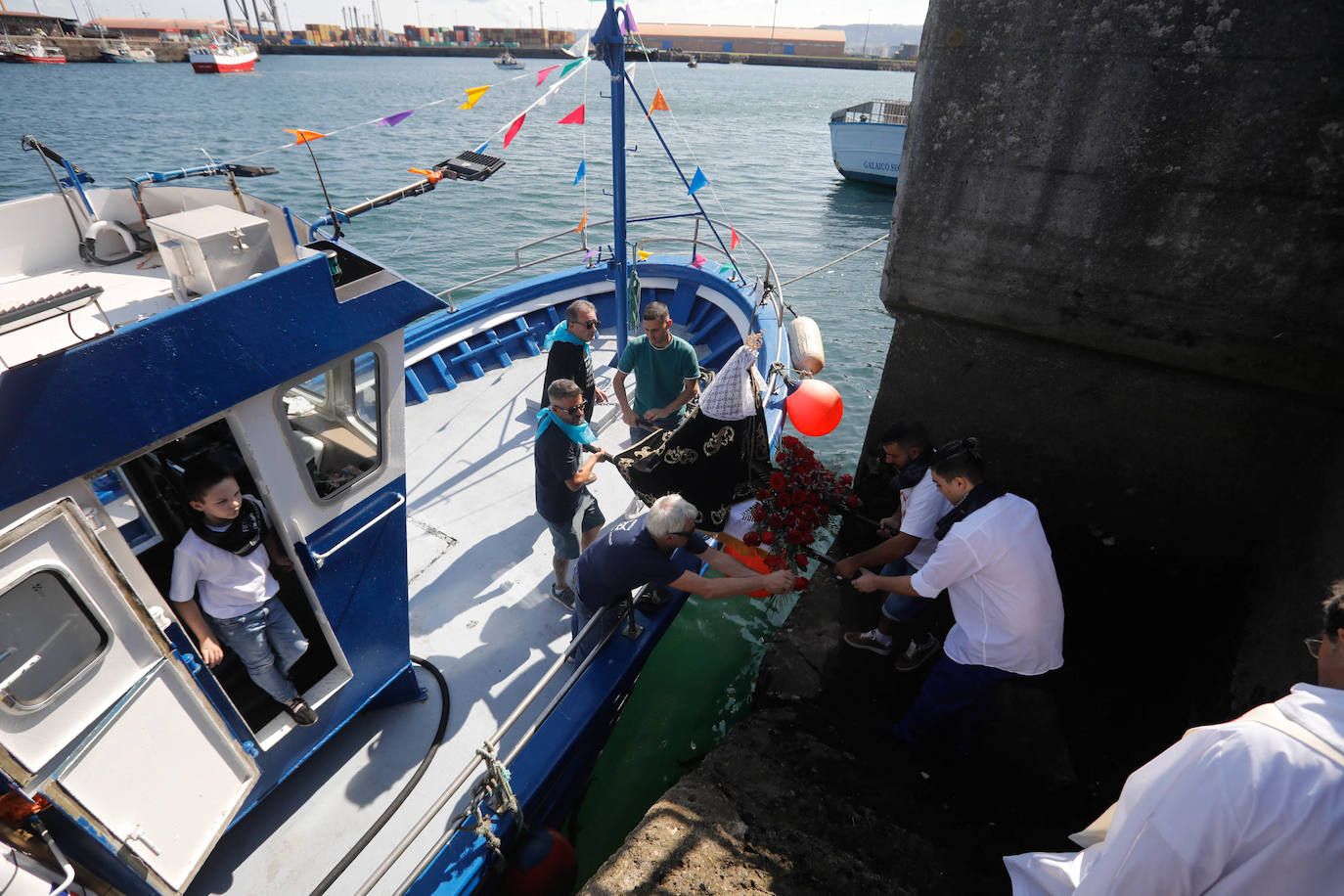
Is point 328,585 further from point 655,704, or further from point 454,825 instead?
point 655,704

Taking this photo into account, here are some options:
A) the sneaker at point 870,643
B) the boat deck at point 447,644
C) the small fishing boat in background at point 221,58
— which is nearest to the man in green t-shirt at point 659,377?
the boat deck at point 447,644

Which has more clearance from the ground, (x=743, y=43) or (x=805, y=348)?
(x=743, y=43)

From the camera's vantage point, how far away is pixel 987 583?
308cm

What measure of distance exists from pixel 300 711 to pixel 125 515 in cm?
227

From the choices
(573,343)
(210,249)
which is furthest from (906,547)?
(210,249)

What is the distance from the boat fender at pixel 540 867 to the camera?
3260mm

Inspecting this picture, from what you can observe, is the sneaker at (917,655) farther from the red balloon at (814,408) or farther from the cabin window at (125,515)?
the cabin window at (125,515)

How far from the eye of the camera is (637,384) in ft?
18.2

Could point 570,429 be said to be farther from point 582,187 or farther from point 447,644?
point 582,187

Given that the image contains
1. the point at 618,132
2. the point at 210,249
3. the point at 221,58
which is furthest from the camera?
the point at 221,58

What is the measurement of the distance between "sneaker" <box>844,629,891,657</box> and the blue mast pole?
3.49m

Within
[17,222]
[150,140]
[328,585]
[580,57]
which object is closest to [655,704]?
[328,585]

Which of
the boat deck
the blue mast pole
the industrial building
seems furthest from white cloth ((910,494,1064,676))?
the industrial building

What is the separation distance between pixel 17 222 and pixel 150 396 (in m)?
2.25
